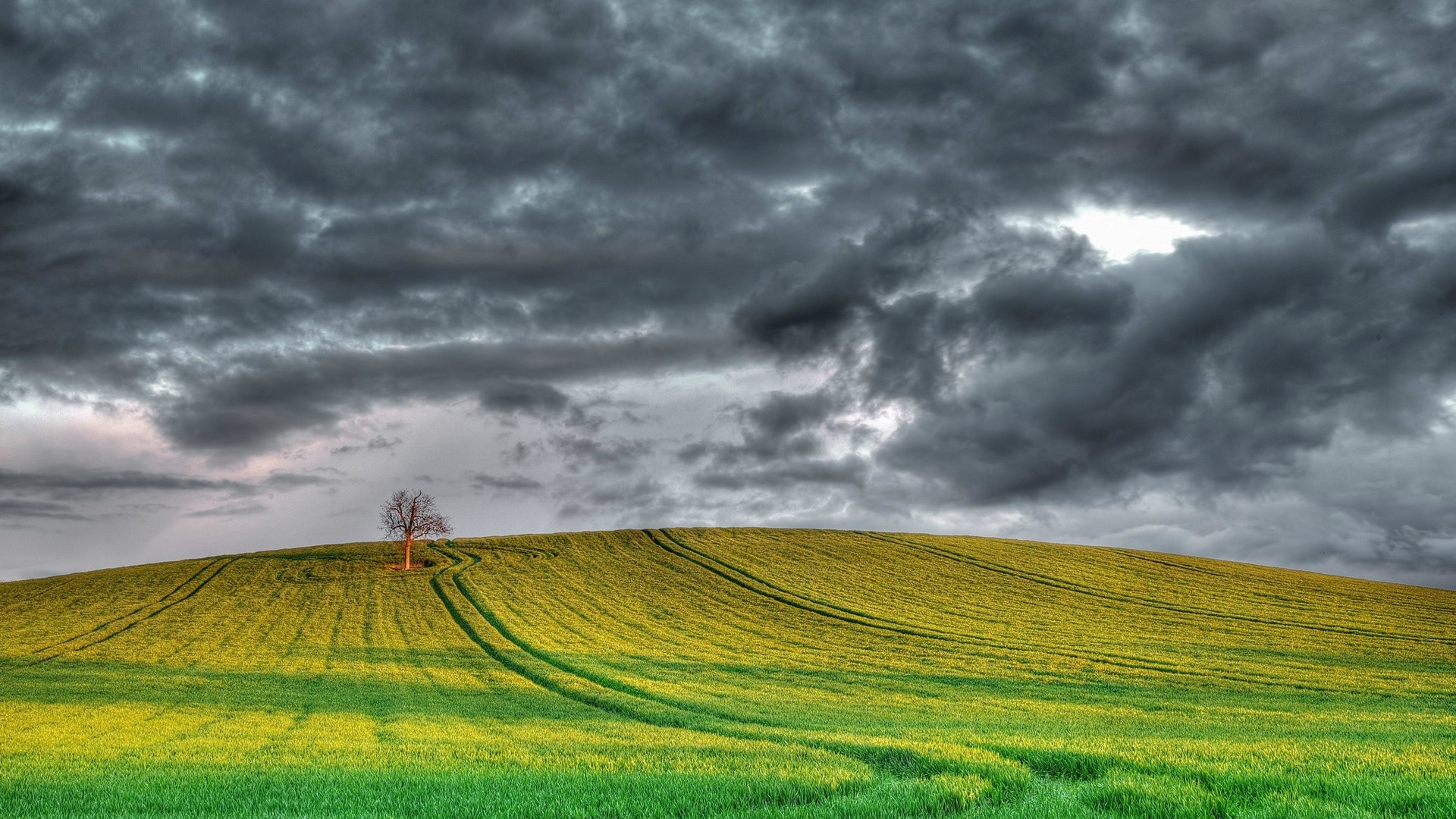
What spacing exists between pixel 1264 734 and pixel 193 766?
2470 cm

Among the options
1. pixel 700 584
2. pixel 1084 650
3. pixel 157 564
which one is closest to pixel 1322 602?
pixel 1084 650

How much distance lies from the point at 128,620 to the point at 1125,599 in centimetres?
7121

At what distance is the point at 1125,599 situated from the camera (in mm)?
61469

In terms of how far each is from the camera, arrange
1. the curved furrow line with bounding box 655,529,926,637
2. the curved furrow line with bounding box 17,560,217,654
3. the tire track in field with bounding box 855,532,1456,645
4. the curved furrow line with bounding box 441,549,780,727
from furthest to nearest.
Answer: the curved furrow line with bounding box 655,529,926,637
the tire track in field with bounding box 855,532,1456,645
the curved furrow line with bounding box 17,560,217,654
the curved furrow line with bounding box 441,549,780,727

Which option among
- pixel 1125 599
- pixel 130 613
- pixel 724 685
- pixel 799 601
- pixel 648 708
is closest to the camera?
pixel 648 708

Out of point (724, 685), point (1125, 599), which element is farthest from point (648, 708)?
point (1125, 599)

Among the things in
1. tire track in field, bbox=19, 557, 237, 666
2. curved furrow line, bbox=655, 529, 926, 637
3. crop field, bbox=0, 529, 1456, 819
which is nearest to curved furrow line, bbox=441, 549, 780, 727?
crop field, bbox=0, 529, 1456, 819

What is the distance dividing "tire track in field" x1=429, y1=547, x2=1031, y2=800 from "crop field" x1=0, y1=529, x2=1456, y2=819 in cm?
16

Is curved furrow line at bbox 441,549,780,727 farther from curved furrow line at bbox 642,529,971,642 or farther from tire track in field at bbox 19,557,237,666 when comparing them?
tire track in field at bbox 19,557,237,666

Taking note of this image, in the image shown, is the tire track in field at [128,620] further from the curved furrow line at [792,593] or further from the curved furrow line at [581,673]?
the curved furrow line at [792,593]

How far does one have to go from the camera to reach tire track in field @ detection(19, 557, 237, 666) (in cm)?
4588

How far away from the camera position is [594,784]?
13586 millimetres

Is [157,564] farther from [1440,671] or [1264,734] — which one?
[1440,671]

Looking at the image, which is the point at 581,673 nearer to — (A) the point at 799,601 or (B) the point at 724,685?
(B) the point at 724,685
